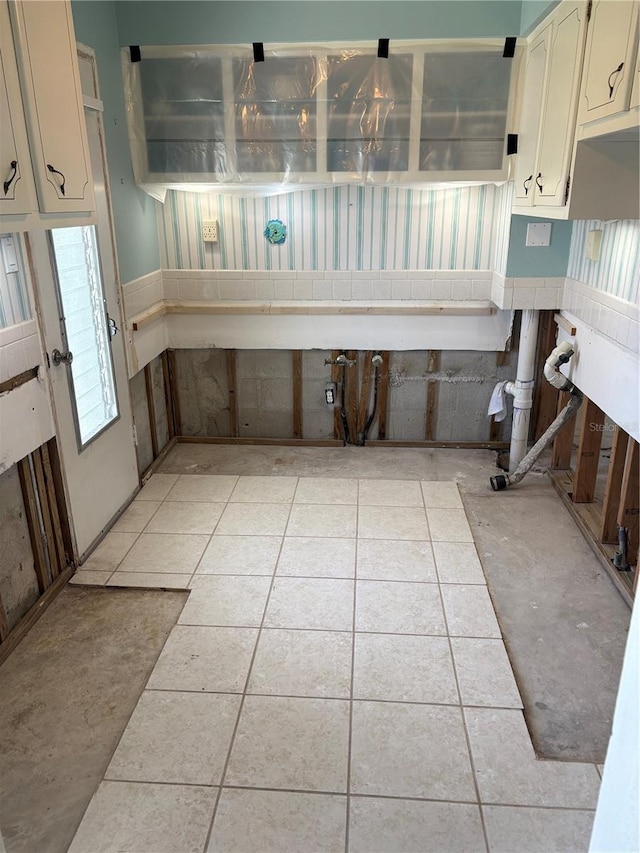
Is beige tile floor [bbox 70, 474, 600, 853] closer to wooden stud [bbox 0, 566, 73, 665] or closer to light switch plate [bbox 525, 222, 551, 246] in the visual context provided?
wooden stud [bbox 0, 566, 73, 665]

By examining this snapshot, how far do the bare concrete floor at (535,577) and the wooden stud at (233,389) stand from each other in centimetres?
21

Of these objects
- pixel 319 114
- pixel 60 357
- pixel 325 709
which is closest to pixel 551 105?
pixel 319 114

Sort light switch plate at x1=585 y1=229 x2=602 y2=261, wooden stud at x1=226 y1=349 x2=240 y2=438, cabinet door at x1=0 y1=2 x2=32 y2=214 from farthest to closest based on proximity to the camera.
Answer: wooden stud at x1=226 y1=349 x2=240 y2=438, light switch plate at x1=585 y1=229 x2=602 y2=261, cabinet door at x1=0 y1=2 x2=32 y2=214

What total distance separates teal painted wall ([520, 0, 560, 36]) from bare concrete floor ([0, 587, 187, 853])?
3.32 metres

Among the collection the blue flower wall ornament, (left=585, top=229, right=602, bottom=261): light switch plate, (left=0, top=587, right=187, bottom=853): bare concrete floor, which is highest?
the blue flower wall ornament

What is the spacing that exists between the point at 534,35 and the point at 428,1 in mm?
633

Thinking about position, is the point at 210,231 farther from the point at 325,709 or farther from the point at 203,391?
the point at 325,709

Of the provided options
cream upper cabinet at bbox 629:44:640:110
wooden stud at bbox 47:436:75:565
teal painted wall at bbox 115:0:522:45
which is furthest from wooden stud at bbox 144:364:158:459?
cream upper cabinet at bbox 629:44:640:110

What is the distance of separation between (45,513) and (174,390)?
6.27 ft

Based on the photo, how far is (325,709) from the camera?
84.4 inches

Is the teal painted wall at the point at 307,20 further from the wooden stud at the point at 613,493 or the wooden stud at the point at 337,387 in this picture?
the wooden stud at the point at 613,493

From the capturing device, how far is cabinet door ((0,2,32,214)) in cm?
172

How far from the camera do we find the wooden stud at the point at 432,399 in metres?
4.32

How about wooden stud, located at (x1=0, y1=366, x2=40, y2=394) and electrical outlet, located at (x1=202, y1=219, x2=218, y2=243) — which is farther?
electrical outlet, located at (x1=202, y1=219, x2=218, y2=243)
